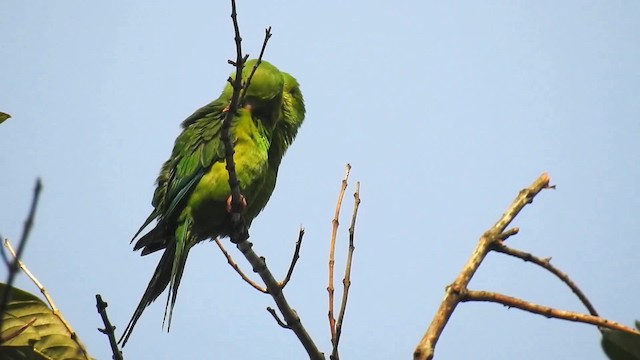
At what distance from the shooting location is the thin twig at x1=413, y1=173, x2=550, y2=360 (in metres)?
1.95

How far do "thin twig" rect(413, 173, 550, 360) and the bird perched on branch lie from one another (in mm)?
2827

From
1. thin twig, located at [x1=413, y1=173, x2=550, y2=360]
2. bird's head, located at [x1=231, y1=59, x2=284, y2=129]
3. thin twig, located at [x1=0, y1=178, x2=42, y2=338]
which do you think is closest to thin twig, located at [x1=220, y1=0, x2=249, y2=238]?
bird's head, located at [x1=231, y1=59, x2=284, y2=129]

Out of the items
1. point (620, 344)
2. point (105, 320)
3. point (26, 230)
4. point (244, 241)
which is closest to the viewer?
point (26, 230)

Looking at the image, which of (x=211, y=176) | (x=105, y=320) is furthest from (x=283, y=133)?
(x=105, y=320)

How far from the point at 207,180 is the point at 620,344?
3.48 m

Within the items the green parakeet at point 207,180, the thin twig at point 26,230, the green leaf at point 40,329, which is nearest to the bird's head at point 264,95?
the green parakeet at point 207,180

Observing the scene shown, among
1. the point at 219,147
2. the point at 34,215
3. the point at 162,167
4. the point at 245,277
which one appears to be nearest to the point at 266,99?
the point at 219,147

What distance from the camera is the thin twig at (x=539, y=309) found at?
6.59 ft

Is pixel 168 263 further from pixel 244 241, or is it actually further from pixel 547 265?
pixel 547 265

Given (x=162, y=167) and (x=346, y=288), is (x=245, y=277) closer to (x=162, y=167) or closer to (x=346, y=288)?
(x=346, y=288)

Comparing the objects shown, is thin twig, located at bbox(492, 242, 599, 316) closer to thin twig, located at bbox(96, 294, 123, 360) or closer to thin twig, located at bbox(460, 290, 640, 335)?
thin twig, located at bbox(460, 290, 640, 335)

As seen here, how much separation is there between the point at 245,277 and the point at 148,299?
122 centimetres

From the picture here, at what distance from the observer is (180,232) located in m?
5.06

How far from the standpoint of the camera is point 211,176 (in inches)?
200
